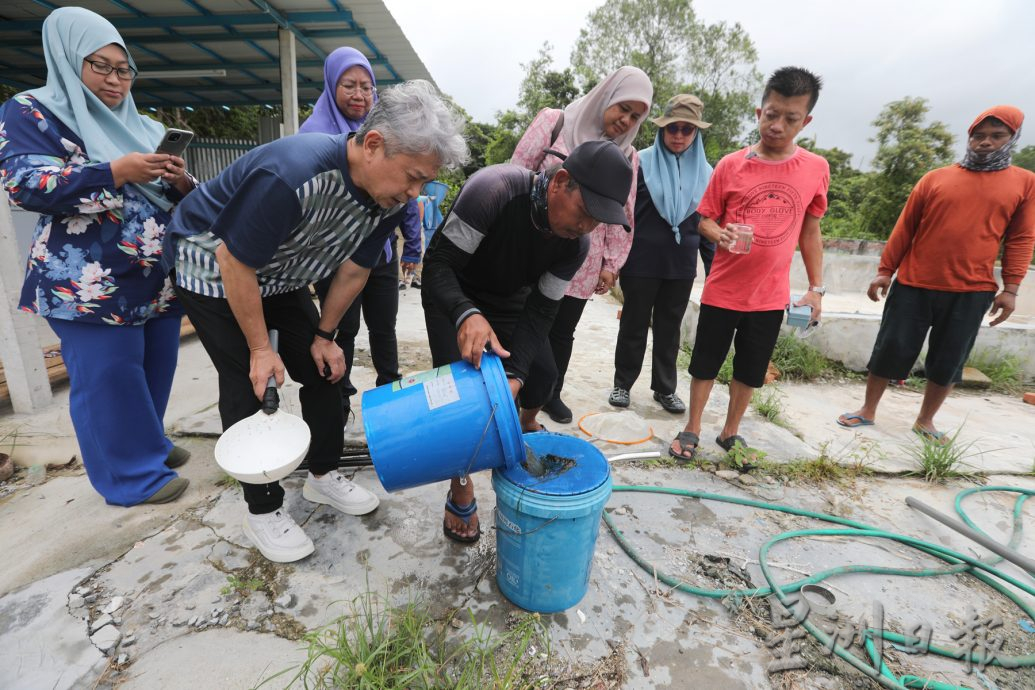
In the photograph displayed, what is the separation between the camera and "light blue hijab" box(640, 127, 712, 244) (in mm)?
2938

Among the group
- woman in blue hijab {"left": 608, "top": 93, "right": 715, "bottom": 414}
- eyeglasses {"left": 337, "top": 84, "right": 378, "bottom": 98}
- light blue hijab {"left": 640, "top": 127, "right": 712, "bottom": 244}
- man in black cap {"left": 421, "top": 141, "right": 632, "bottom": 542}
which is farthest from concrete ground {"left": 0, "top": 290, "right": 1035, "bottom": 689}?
eyeglasses {"left": 337, "top": 84, "right": 378, "bottom": 98}

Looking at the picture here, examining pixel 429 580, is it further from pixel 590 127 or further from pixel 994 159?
pixel 994 159

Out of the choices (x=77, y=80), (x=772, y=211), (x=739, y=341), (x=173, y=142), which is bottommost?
(x=739, y=341)

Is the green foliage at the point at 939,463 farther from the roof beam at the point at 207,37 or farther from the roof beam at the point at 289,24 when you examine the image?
the roof beam at the point at 207,37

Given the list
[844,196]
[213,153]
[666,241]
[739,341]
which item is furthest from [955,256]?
[844,196]

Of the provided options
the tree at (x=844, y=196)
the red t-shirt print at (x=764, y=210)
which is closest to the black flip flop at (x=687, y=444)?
the red t-shirt print at (x=764, y=210)

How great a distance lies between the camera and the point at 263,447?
1.48m

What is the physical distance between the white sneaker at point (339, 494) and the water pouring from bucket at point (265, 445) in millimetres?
534

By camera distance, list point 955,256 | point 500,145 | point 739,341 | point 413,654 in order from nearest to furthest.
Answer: point 413,654 → point 739,341 → point 955,256 → point 500,145

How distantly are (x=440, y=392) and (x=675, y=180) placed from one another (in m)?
2.27

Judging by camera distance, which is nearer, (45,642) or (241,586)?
(45,642)

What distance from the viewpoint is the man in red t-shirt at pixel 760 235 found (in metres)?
2.25

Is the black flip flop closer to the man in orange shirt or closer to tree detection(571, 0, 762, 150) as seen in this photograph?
the man in orange shirt

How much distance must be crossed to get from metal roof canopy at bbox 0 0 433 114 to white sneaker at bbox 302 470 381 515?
179 inches
